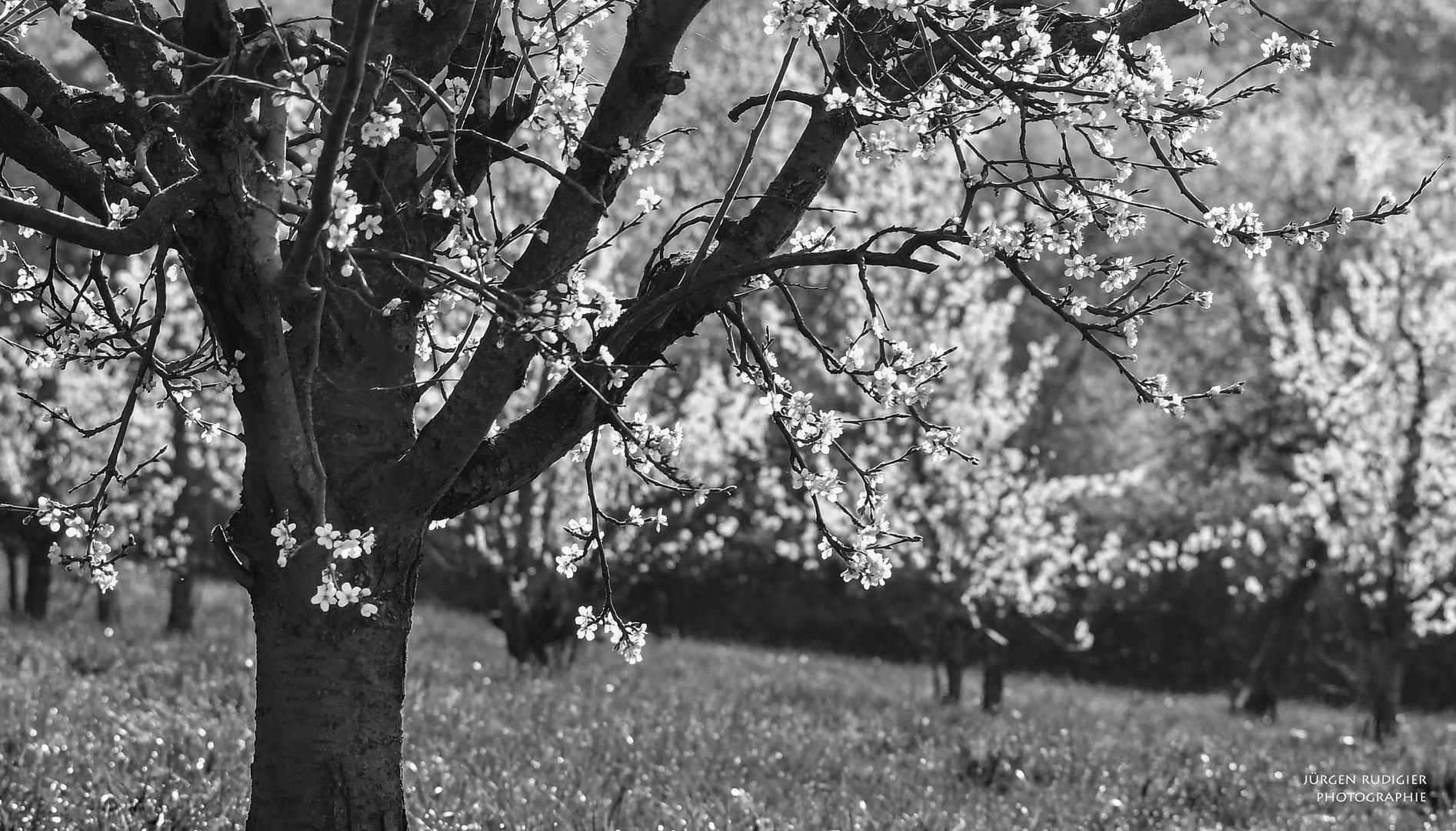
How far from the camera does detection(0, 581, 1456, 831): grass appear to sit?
17.7 ft

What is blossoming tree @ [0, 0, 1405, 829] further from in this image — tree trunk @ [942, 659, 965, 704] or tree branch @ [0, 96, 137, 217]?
tree trunk @ [942, 659, 965, 704]

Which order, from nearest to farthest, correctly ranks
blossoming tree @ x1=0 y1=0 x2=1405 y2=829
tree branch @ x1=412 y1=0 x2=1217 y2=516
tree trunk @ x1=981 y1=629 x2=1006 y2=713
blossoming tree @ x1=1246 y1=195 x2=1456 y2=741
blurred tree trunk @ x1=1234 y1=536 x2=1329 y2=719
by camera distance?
blossoming tree @ x1=0 y1=0 x2=1405 y2=829 → tree branch @ x1=412 y1=0 x2=1217 y2=516 → tree trunk @ x1=981 y1=629 x2=1006 y2=713 → blossoming tree @ x1=1246 y1=195 x2=1456 y2=741 → blurred tree trunk @ x1=1234 y1=536 x2=1329 y2=719

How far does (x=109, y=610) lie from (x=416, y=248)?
10.9m

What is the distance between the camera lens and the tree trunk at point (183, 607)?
12135mm

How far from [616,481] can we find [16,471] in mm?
6488

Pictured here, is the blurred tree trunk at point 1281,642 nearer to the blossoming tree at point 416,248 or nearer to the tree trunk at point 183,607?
the tree trunk at point 183,607

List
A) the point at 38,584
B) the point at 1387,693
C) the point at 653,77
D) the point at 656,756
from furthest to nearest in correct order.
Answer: the point at 38,584 < the point at 1387,693 < the point at 656,756 < the point at 653,77

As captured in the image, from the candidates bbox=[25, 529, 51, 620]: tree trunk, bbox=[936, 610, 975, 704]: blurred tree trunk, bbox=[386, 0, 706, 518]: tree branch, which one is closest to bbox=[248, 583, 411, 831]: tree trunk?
bbox=[386, 0, 706, 518]: tree branch

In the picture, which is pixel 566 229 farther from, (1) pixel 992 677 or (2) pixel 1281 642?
(2) pixel 1281 642

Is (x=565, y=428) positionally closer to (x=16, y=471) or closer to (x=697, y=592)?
(x=16, y=471)

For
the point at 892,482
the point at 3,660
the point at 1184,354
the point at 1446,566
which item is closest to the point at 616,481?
the point at 892,482

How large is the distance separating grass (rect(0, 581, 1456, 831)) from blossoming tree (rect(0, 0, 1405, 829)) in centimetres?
168

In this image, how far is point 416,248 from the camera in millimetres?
3938

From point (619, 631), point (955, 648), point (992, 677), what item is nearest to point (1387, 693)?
point (992, 677)
